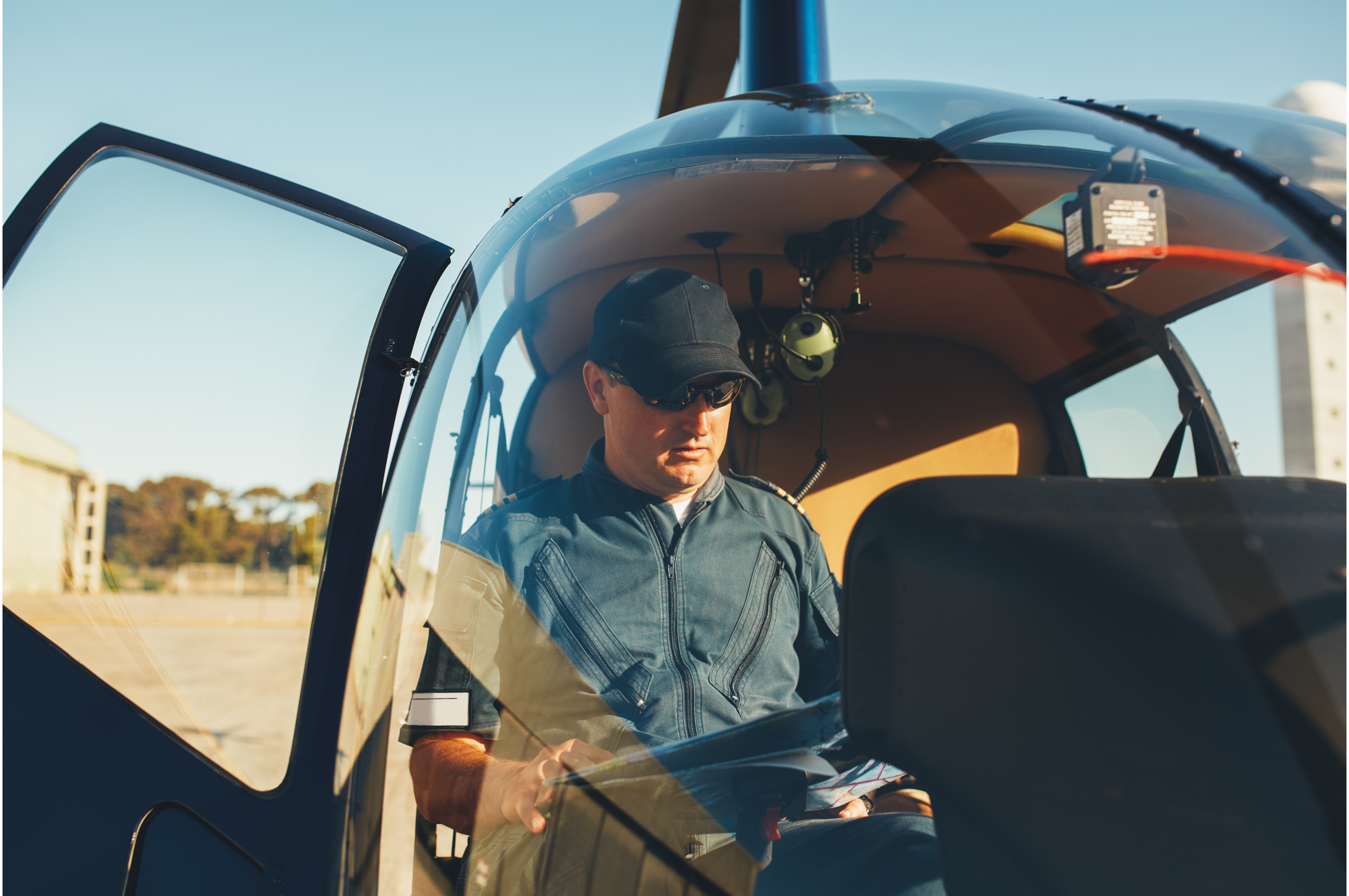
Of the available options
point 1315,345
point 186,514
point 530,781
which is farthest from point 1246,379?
point 186,514

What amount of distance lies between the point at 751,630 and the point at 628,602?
23cm

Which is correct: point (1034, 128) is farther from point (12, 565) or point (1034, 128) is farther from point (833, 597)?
point (12, 565)

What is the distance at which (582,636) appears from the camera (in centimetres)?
128

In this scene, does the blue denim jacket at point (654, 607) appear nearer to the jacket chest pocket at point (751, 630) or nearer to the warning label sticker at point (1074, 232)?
the jacket chest pocket at point (751, 630)

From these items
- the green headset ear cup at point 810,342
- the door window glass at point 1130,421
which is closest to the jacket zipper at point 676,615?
the green headset ear cup at point 810,342

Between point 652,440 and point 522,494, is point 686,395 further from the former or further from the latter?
point 522,494

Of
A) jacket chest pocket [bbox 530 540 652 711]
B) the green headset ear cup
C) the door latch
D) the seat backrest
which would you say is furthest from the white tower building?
the door latch

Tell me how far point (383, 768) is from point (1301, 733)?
1.28 metres

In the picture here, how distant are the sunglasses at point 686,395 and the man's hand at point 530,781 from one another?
1.83 feet

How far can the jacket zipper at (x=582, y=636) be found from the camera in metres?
1.25

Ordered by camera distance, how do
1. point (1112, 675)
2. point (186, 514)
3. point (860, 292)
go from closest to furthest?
1. point (1112, 675)
2. point (860, 292)
3. point (186, 514)

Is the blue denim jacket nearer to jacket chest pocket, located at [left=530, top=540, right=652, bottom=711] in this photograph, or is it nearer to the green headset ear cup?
jacket chest pocket, located at [left=530, top=540, right=652, bottom=711]

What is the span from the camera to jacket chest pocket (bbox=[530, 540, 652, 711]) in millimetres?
1254

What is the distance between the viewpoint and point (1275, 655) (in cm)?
62
